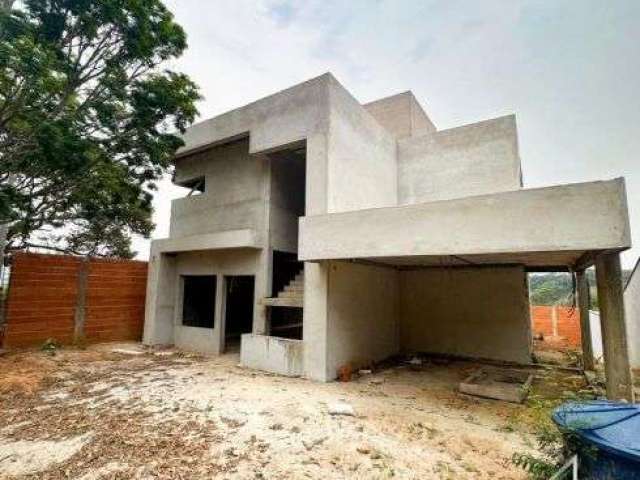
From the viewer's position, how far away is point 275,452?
429 centimetres

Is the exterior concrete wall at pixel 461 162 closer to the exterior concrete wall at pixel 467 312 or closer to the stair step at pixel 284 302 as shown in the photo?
the exterior concrete wall at pixel 467 312

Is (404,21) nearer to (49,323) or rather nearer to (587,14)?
(587,14)

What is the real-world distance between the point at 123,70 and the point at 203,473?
8386 mm

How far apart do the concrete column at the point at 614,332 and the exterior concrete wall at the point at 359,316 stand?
194 inches

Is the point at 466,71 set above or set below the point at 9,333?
above

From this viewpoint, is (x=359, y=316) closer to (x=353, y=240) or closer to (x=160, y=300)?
(x=353, y=240)

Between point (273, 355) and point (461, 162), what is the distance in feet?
27.4

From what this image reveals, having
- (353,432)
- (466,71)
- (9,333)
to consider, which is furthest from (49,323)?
(466,71)

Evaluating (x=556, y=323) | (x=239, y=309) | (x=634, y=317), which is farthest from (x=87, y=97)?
(x=556, y=323)

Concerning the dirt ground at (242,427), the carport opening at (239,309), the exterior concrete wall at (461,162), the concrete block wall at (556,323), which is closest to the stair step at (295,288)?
the dirt ground at (242,427)

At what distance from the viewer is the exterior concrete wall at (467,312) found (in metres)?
10.5

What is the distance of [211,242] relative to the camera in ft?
34.6

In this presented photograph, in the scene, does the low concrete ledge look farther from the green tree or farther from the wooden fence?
the wooden fence

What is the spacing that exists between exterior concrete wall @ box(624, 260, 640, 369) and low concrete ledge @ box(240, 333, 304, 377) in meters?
9.04
